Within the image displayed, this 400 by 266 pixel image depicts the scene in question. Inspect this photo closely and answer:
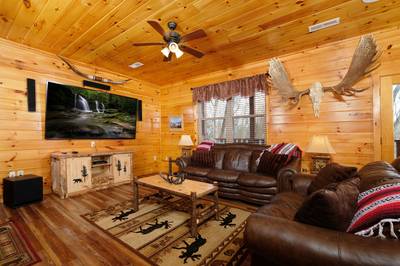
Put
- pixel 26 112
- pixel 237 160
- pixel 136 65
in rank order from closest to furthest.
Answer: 1. pixel 26 112
2. pixel 237 160
3. pixel 136 65

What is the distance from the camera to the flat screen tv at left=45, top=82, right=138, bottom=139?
3691 millimetres

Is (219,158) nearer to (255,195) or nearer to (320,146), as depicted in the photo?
(255,195)

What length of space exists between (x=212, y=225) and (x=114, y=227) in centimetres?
120

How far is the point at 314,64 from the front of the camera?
11.4 feet

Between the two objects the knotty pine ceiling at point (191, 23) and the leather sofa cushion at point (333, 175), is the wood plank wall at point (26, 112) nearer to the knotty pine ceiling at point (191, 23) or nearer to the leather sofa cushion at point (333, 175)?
the knotty pine ceiling at point (191, 23)

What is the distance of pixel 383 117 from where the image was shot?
294cm

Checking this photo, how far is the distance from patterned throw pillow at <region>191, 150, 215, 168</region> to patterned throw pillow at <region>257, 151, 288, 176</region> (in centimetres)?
102

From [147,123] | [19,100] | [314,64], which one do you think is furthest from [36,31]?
[314,64]

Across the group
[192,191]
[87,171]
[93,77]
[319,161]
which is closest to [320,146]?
[319,161]

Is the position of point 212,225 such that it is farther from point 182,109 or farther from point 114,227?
point 182,109

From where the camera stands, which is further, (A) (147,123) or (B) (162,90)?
(B) (162,90)

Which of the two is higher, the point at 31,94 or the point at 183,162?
the point at 31,94

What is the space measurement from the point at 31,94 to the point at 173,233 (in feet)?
11.5

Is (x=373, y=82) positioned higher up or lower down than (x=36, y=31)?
lower down
